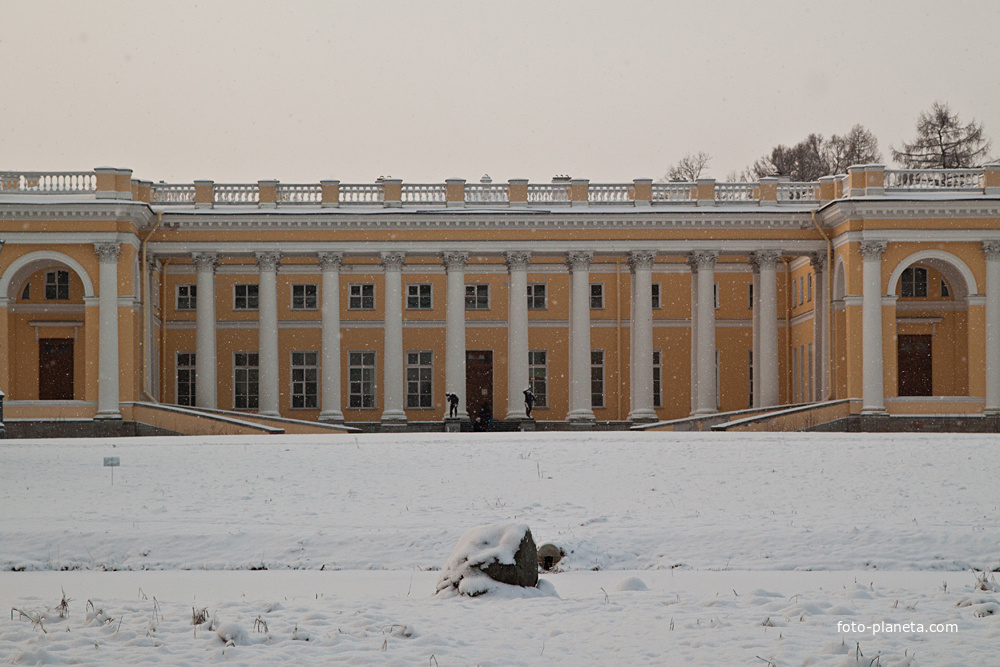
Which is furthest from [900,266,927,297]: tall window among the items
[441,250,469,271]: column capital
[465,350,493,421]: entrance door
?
[465,350,493,421]: entrance door

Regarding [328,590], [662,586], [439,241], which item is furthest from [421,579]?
[439,241]

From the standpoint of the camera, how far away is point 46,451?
21844 mm

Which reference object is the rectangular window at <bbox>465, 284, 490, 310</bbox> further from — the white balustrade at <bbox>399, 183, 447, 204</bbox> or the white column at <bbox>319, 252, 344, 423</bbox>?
the white column at <bbox>319, 252, 344, 423</bbox>

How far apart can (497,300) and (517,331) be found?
260 inches

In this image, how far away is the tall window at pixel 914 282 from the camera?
1521 inches

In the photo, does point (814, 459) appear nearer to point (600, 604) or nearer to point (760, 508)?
point (760, 508)

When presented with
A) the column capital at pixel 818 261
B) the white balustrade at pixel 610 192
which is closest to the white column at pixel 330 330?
the white balustrade at pixel 610 192

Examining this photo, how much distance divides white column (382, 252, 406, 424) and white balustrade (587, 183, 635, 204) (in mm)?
6746

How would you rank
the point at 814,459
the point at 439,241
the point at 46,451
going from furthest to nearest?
the point at 439,241 < the point at 46,451 < the point at 814,459

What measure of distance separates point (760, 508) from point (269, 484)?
7.36 m

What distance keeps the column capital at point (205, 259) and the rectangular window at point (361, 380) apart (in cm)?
776

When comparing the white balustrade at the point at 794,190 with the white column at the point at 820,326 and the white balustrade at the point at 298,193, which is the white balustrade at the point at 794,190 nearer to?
the white column at the point at 820,326

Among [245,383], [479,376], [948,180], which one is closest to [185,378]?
[245,383]

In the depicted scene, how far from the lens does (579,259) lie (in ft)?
126
